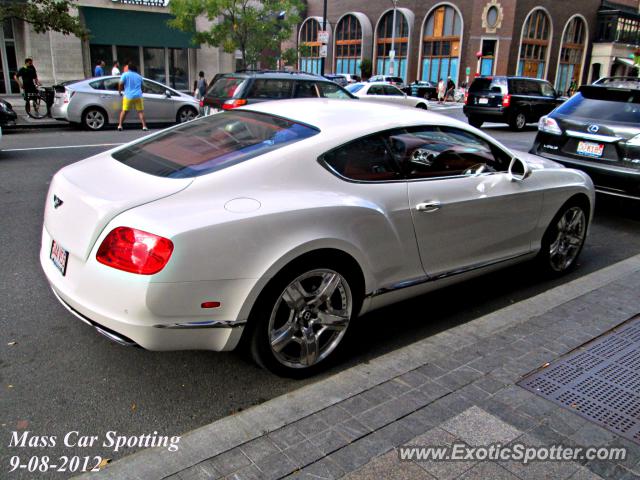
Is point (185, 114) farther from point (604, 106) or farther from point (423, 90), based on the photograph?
point (423, 90)

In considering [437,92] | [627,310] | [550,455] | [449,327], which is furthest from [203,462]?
[437,92]

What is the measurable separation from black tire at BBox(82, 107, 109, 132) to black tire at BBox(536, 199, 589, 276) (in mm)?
13224

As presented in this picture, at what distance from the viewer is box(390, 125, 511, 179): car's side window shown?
3.85 metres

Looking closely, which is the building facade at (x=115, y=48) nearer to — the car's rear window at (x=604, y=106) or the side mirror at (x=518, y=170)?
the car's rear window at (x=604, y=106)

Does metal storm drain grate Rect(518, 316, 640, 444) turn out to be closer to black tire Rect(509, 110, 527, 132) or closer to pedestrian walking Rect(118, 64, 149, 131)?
pedestrian walking Rect(118, 64, 149, 131)

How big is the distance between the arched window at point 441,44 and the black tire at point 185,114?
36265 millimetres

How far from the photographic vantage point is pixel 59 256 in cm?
319

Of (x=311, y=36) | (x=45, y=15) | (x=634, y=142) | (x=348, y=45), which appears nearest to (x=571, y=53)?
(x=348, y=45)

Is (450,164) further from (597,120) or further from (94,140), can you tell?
(94,140)

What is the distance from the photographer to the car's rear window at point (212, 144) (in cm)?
327

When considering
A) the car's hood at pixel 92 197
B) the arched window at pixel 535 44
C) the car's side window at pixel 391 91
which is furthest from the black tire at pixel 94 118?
the arched window at pixel 535 44

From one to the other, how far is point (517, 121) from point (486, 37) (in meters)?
30.1

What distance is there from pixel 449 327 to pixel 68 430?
2621mm

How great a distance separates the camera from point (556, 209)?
15.9 ft
